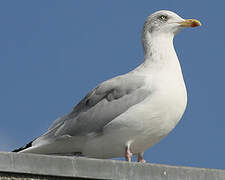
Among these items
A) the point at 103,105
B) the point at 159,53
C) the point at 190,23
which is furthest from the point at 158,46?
the point at 103,105

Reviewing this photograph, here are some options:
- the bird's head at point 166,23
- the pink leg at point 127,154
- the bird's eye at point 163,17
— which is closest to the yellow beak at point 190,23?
the bird's head at point 166,23

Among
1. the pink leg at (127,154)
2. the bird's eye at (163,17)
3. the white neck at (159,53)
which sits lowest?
the pink leg at (127,154)

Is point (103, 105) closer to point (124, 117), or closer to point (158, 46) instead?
point (124, 117)

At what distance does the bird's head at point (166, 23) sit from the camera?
868 cm

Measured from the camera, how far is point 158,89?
24.8 feet

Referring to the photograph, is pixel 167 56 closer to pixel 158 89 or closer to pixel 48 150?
pixel 158 89

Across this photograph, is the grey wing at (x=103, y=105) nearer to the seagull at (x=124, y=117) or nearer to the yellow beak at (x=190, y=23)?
the seagull at (x=124, y=117)

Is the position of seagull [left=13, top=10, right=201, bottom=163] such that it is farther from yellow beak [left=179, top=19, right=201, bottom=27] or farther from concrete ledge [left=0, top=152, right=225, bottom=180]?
concrete ledge [left=0, top=152, right=225, bottom=180]

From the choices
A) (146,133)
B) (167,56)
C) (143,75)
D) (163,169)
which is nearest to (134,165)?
(163,169)

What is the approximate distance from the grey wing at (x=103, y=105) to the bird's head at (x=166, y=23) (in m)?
1.16

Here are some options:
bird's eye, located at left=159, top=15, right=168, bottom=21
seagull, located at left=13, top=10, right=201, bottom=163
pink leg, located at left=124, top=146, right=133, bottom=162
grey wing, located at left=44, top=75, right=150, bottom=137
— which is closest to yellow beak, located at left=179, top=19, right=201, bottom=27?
bird's eye, located at left=159, top=15, right=168, bottom=21

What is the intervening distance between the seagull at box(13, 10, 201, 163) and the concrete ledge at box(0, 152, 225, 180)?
5.93 feet

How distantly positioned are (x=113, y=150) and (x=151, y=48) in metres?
1.78

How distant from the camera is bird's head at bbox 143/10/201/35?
28.5 feet
